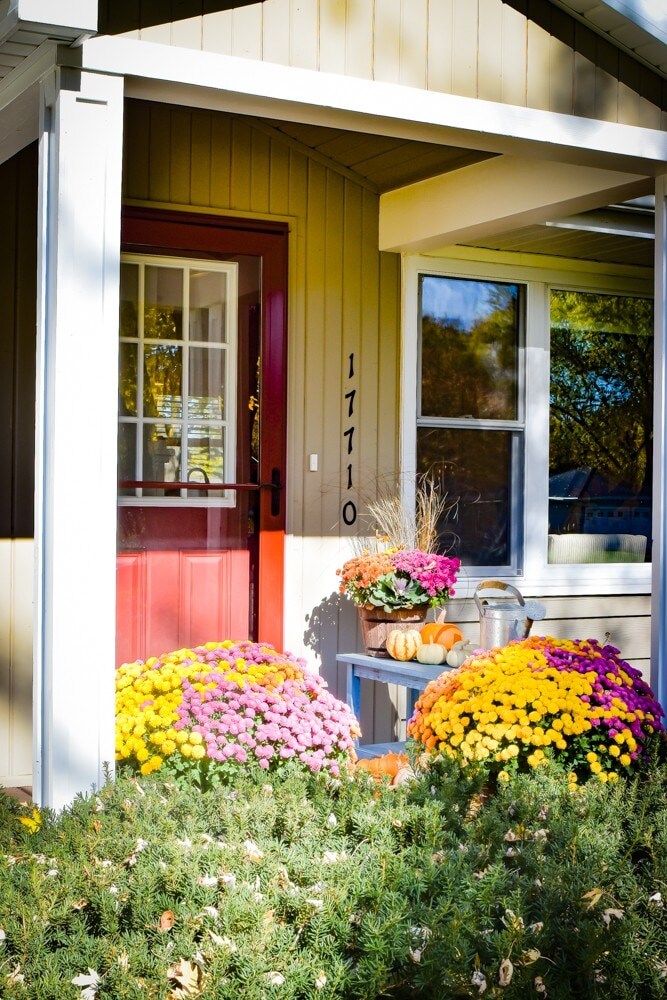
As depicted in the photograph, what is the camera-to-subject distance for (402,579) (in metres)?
5.25

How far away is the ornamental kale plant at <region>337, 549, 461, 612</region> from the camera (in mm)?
5230

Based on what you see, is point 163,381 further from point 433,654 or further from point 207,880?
point 207,880

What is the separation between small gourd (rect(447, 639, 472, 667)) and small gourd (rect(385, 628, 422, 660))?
25 cm

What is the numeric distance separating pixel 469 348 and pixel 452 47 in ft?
7.38

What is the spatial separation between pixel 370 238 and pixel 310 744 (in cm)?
299

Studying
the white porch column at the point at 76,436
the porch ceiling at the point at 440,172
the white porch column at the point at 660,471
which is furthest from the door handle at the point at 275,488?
the white porch column at the point at 76,436

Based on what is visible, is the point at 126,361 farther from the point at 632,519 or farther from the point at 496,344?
the point at 632,519

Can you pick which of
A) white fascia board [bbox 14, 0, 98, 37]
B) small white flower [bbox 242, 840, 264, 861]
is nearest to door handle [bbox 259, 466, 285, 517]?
white fascia board [bbox 14, 0, 98, 37]

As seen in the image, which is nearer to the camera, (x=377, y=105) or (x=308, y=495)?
(x=377, y=105)

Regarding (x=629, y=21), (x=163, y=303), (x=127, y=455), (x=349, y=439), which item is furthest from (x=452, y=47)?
(x=127, y=455)

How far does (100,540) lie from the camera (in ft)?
10.6

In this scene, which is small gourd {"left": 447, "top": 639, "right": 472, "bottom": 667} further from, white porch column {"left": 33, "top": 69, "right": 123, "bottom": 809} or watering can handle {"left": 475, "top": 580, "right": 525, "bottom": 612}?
white porch column {"left": 33, "top": 69, "right": 123, "bottom": 809}

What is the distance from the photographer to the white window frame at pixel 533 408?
5758mm

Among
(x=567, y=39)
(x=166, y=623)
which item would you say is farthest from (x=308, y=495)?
(x=567, y=39)
